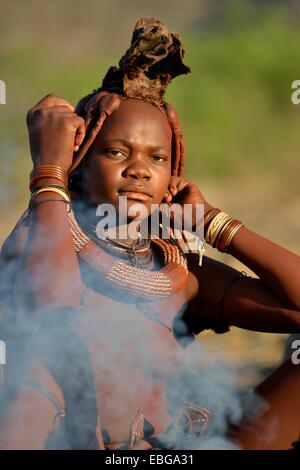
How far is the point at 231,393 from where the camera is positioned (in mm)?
4078

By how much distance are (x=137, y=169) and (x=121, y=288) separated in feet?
1.70

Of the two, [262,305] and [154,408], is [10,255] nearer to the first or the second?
[154,408]

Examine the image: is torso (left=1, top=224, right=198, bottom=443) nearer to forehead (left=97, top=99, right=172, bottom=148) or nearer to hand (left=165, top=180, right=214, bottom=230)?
hand (left=165, top=180, right=214, bottom=230)

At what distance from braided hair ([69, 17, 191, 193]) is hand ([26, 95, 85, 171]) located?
0.09 m

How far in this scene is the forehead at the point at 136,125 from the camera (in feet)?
12.6

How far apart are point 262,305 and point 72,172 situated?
1.06m

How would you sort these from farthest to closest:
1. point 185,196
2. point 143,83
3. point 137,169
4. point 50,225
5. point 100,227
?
point 185,196, point 143,83, point 100,227, point 137,169, point 50,225

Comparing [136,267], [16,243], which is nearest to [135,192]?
[136,267]

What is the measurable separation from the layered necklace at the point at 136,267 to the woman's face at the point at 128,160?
7.6 inches

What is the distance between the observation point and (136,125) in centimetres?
387

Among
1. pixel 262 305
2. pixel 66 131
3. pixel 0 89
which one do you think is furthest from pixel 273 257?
pixel 0 89

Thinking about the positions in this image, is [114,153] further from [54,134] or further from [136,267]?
[136,267]

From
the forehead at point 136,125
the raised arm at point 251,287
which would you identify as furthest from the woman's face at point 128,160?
the raised arm at point 251,287

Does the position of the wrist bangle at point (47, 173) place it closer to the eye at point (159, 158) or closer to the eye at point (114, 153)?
the eye at point (114, 153)
